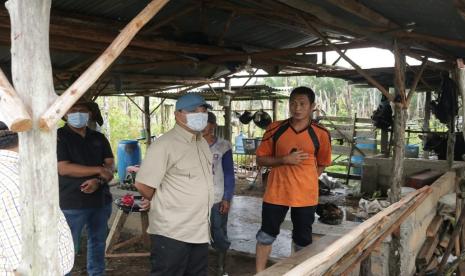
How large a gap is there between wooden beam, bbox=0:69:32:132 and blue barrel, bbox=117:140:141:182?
10.4 m

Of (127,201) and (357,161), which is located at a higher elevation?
(127,201)

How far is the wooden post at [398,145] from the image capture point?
3947mm

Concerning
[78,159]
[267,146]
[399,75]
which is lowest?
[78,159]

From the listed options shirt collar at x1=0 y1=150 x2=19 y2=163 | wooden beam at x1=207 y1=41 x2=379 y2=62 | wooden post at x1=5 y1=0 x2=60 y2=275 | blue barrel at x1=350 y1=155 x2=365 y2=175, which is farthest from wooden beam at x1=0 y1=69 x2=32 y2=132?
blue barrel at x1=350 y1=155 x2=365 y2=175

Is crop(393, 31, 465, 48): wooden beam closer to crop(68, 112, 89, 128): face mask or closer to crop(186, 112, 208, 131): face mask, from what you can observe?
crop(186, 112, 208, 131): face mask

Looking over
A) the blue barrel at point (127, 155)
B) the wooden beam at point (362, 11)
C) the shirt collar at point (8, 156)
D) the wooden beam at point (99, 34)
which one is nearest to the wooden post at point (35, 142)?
the shirt collar at point (8, 156)

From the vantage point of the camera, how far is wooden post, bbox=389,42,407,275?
3.95 meters

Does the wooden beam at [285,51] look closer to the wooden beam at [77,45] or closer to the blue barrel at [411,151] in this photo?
the wooden beam at [77,45]

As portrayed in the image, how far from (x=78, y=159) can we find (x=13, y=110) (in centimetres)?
226

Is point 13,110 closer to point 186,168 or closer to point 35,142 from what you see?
point 35,142

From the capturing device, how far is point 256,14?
461 centimetres

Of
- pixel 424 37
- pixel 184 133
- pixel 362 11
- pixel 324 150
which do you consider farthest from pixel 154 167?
pixel 424 37

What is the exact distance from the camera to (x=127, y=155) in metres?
11.5

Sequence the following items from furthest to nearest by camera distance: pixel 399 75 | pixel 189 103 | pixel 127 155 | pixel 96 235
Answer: pixel 127 155 < pixel 399 75 < pixel 96 235 < pixel 189 103
